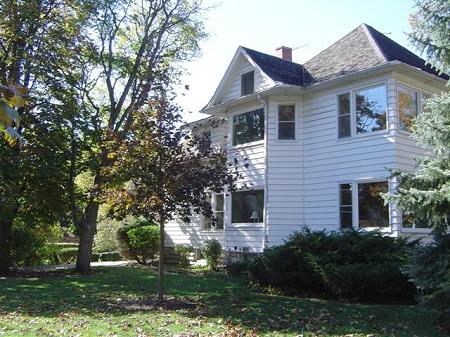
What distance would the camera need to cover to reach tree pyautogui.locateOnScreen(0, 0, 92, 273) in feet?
54.3

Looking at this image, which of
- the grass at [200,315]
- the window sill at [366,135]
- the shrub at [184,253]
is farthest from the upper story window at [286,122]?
the grass at [200,315]

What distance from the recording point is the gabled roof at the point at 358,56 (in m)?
17.0

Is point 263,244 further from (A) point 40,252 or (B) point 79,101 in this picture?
(A) point 40,252

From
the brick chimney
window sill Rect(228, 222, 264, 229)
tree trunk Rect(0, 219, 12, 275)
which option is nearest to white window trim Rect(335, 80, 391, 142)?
window sill Rect(228, 222, 264, 229)

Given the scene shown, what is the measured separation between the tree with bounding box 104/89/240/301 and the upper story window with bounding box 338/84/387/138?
7189 mm

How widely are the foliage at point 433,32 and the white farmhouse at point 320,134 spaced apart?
23.1 ft

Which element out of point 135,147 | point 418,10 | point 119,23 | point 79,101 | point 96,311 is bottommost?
point 96,311

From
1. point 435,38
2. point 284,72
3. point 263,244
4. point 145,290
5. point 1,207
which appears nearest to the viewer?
point 435,38

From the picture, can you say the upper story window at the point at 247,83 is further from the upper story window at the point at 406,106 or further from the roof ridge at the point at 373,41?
the upper story window at the point at 406,106

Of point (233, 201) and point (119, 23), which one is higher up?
point (119, 23)

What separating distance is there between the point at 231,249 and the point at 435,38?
13.1m

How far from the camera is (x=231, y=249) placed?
19875 mm

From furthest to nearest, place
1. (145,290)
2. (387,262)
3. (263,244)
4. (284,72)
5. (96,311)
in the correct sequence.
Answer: (284,72), (263,244), (145,290), (387,262), (96,311)

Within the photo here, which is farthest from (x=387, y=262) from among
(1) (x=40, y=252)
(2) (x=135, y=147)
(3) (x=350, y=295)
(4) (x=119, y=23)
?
(1) (x=40, y=252)
